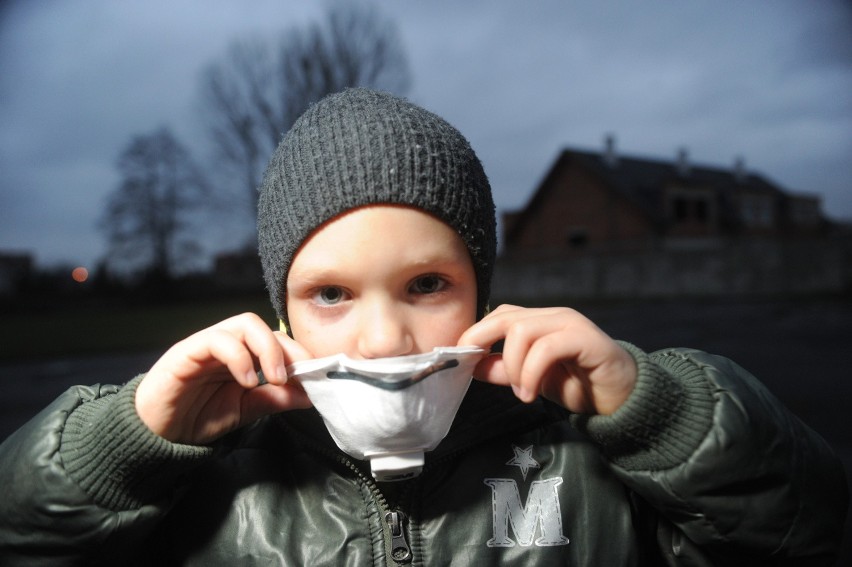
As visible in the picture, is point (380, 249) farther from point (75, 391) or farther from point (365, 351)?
point (75, 391)

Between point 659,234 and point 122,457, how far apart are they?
28411 mm

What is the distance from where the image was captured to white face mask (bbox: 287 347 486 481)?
128 centimetres

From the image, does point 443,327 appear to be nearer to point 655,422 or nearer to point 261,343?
point 261,343

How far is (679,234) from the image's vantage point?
28172 millimetres

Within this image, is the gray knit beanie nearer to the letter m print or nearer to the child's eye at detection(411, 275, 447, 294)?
the child's eye at detection(411, 275, 447, 294)

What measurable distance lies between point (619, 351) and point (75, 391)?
1313mm

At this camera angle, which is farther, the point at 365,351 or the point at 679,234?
the point at 679,234

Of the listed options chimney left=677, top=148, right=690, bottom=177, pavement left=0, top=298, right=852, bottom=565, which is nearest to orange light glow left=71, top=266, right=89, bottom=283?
pavement left=0, top=298, right=852, bottom=565

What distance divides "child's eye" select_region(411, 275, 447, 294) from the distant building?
21.0m

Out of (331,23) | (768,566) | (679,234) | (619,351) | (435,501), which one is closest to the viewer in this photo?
(619,351)

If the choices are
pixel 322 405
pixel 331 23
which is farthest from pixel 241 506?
pixel 331 23

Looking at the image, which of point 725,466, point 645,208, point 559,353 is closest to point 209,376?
point 559,353

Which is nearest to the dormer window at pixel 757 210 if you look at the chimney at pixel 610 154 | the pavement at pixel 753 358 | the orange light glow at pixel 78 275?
the chimney at pixel 610 154

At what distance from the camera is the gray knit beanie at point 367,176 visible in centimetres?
145
